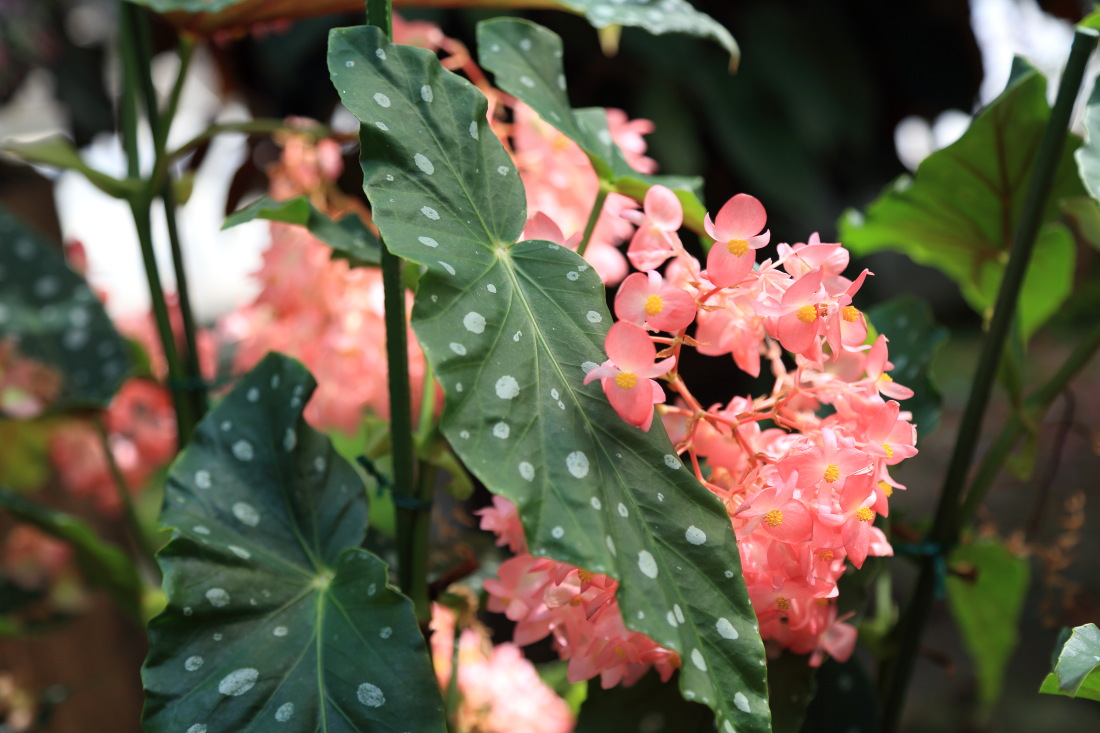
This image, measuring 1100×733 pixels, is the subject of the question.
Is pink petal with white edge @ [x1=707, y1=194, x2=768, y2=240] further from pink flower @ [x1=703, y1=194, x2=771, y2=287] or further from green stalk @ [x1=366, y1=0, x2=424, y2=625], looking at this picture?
green stalk @ [x1=366, y1=0, x2=424, y2=625]

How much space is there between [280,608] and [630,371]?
200 mm

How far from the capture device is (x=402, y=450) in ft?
1.23

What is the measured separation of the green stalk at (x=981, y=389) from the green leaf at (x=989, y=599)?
66mm

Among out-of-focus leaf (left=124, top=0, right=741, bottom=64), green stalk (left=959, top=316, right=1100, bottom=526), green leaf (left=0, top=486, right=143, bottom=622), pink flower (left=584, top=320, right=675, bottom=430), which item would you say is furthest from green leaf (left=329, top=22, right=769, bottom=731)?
green leaf (left=0, top=486, right=143, bottom=622)

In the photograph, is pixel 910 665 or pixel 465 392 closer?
pixel 465 392

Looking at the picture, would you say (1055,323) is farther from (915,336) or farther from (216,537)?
(216,537)

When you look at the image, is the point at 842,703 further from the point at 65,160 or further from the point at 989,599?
the point at 65,160

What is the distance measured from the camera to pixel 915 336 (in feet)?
1.63

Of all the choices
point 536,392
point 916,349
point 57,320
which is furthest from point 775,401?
point 57,320

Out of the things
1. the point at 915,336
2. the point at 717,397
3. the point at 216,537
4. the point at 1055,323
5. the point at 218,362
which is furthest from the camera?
the point at 1055,323

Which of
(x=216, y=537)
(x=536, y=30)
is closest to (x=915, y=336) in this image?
(x=536, y=30)

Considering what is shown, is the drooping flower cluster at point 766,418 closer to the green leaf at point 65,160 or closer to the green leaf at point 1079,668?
the green leaf at point 1079,668

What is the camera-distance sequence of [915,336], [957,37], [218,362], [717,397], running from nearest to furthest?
[915,336] < [218,362] < [717,397] < [957,37]

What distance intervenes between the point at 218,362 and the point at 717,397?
58 cm
